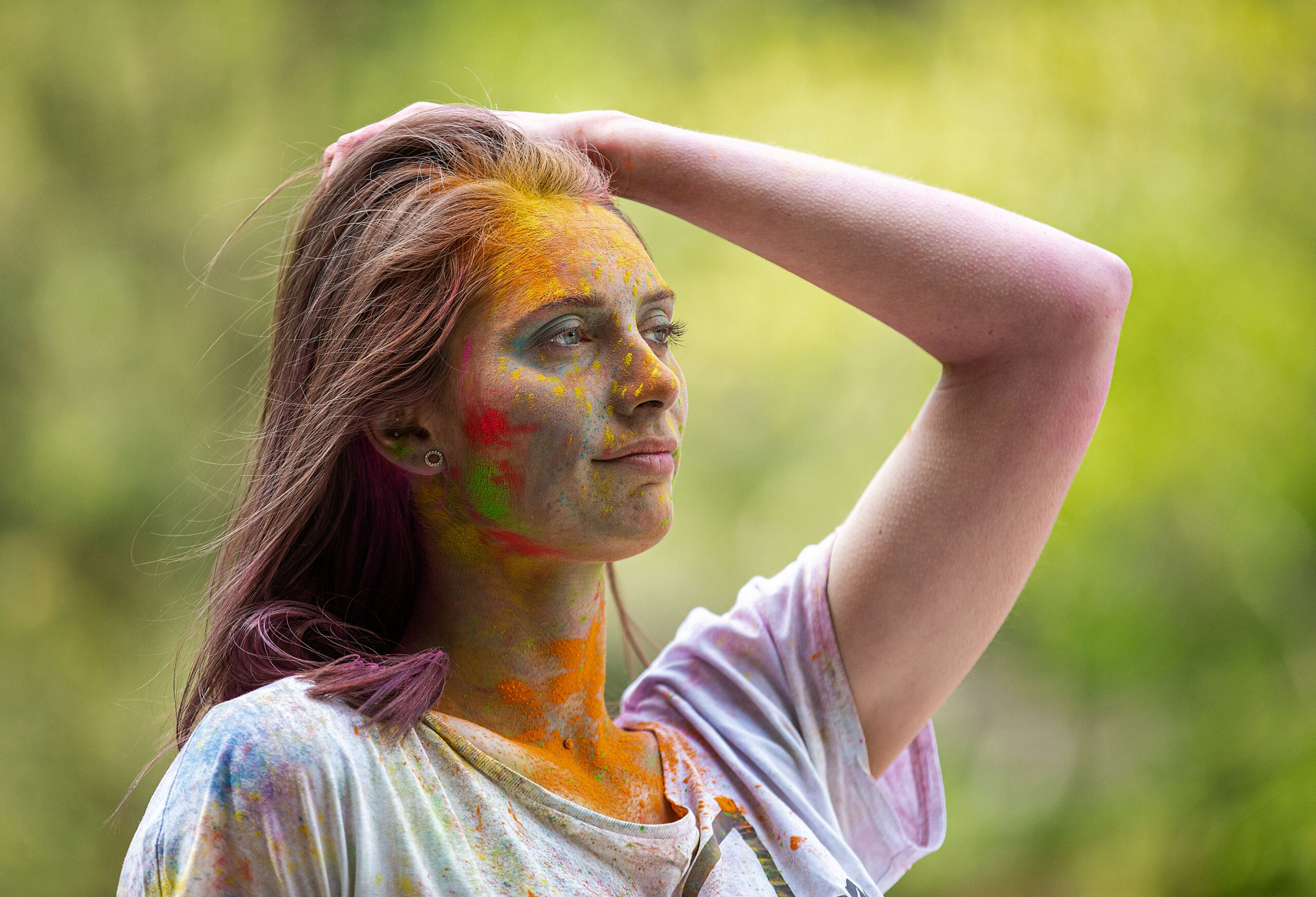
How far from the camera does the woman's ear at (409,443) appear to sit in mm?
971

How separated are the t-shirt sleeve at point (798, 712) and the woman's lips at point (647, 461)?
0.26m

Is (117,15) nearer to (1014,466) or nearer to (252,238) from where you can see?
(252,238)

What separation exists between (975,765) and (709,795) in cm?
267

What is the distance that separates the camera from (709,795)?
1031 mm

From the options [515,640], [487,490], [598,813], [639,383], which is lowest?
[598,813]

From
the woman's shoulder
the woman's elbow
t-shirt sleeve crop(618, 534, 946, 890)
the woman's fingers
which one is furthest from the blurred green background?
the woman's shoulder

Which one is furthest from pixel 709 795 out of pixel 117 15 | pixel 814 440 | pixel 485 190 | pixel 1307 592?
pixel 117 15

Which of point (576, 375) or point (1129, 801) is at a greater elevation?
point (576, 375)

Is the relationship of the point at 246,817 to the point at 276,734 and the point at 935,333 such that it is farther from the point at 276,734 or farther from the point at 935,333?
the point at 935,333

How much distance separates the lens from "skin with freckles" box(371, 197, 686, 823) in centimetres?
93

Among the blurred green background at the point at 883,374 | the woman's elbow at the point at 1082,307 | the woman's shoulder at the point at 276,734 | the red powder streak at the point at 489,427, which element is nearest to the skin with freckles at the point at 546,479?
the red powder streak at the point at 489,427

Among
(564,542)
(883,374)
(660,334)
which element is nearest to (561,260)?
(660,334)

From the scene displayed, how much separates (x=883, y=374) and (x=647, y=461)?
279 cm

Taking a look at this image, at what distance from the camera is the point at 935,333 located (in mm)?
1091
